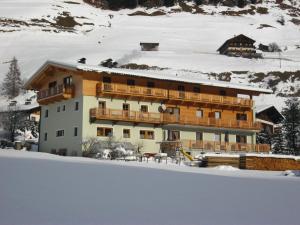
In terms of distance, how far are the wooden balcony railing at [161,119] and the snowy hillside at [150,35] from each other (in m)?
35.9

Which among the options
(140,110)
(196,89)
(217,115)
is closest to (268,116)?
(217,115)

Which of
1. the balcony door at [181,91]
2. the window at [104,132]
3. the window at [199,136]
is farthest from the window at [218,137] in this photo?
the window at [104,132]

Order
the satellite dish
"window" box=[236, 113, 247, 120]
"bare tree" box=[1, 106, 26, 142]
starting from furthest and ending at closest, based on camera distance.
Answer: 1. "bare tree" box=[1, 106, 26, 142]
2. "window" box=[236, 113, 247, 120]
3. the satellite dish

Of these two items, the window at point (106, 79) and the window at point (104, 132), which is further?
the window at point (106, 79)

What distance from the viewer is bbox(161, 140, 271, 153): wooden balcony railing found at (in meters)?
40.1

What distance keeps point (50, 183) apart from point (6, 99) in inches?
2738

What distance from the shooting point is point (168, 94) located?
41.8m

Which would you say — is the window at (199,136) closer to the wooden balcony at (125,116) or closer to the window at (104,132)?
the wooden balcony at (125,116)

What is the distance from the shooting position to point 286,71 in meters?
88.0

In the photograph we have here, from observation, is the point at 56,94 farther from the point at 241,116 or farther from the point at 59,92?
the point at 241,116

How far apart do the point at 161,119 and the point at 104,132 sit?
5262mm

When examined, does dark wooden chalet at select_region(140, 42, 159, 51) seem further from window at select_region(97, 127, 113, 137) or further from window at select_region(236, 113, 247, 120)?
window at select_region(97, 127, 113, 137)

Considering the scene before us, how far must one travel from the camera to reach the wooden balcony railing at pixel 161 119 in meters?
37.9

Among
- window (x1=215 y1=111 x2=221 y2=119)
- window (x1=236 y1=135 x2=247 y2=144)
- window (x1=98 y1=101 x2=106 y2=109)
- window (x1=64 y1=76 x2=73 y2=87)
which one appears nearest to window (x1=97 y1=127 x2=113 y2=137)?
window (x1=98 y1=101 x2=106 y2=109)
